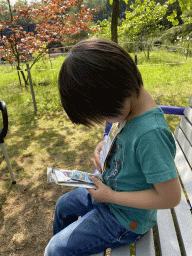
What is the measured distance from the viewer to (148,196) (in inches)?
36.2

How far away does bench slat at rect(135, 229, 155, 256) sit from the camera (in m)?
1.06

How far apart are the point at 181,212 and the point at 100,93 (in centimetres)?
92

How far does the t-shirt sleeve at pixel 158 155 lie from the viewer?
2.64ft

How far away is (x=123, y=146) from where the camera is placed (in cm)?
99

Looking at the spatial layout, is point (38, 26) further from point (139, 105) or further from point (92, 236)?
point (92, 236)

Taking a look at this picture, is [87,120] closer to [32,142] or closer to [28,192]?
[28,192]

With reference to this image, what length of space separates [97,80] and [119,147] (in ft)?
1.20

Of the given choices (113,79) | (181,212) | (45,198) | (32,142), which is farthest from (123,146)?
(32,142)

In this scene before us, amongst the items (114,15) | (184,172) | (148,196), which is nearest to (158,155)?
(148,196)

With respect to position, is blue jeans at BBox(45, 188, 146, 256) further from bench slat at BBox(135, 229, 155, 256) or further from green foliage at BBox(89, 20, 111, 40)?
green foliage at BBox(89, 20, 111, 40)

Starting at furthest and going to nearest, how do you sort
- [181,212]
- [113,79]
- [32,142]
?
[32,142] → [181,212] → [113,79]

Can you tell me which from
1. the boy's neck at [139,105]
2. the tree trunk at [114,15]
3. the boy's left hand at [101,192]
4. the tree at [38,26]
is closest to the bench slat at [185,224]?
the boy's left hand at [101,192]

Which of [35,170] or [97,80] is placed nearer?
[97,80]

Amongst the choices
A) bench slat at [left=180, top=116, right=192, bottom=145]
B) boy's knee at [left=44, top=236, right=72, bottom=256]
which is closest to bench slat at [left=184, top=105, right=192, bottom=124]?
bench slat at [left=180, top=116, right=192, bottom=145]
